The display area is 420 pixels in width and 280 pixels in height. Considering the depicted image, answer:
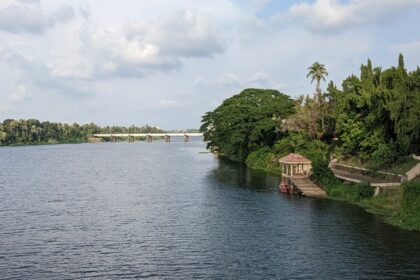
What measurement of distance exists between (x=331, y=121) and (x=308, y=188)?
28.0 meters

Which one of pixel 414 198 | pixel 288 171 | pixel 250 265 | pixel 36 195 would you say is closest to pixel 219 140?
pixel 288 171

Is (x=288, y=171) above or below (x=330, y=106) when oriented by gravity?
below

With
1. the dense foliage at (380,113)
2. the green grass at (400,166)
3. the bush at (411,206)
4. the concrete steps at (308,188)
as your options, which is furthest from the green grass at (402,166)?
the bush at (411,206)

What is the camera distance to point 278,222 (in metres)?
44.9

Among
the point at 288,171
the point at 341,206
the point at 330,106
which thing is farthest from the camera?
the point at 330,106

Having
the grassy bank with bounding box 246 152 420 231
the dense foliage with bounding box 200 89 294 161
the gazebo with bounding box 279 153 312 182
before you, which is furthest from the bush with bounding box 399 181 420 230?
the dense foliage with bounding box 200 89 294 161

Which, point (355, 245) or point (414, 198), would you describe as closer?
point (355, 245)

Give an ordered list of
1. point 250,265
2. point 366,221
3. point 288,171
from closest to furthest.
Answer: point 250,265 < point 366,221 < point 288,171

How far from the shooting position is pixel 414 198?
41.7 meters

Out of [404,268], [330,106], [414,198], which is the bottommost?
[404,268]

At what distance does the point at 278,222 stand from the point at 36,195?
35.4 meters

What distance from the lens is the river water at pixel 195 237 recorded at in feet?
102

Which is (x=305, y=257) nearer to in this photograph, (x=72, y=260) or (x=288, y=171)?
(x=72, y=260)

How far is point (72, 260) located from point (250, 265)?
12360 millimetres
